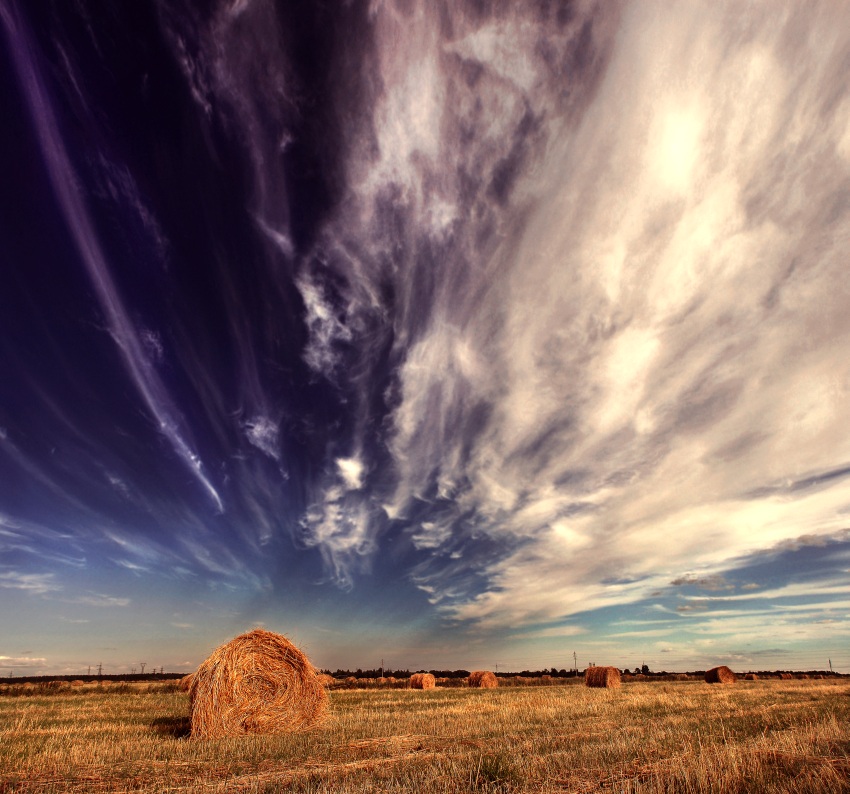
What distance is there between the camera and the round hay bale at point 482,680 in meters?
36.8

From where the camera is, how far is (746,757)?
7.23m

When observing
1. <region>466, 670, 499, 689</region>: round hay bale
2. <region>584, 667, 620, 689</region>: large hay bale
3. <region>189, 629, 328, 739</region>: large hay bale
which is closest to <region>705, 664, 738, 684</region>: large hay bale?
<region>584, 667, 620, 689</region>: large hay bale

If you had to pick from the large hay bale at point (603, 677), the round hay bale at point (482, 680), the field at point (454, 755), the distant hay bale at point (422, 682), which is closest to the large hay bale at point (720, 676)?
the large hay bale at point (603, 677)

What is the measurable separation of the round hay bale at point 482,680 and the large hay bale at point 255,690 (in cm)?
2476

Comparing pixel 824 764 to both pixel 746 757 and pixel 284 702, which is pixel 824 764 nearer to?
pixel 746 757

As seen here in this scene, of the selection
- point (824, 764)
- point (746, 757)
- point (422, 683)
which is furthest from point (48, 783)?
point (422, 683)

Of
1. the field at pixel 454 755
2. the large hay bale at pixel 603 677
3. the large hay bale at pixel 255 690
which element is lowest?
the field at pixel 454 755

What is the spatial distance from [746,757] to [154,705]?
21.9 m

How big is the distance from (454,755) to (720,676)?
44212mm

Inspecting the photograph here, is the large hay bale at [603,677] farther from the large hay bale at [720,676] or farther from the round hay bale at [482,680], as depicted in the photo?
the large hay bale at [720,676]

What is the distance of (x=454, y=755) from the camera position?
8.52 meters

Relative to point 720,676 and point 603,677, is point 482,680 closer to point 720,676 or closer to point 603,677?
point 603,677

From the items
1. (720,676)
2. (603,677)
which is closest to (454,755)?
(603,677)

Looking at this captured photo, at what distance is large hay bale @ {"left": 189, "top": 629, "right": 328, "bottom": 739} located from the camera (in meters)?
13.0
